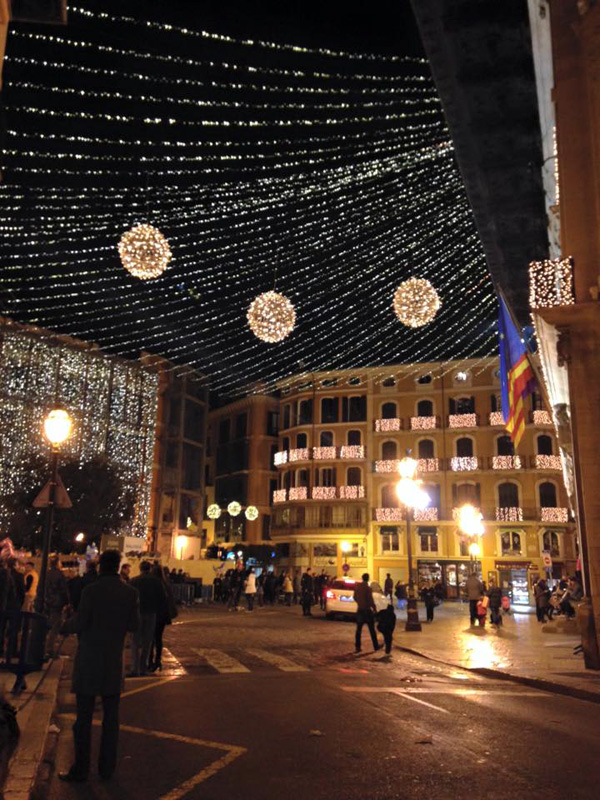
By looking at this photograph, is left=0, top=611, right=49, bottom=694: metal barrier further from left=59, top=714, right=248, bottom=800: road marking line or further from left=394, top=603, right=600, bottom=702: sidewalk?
left=394, top=603, right=600, bottom=702: sidewalk

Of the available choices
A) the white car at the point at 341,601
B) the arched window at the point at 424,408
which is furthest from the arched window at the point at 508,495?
the white car at the point at 341,601

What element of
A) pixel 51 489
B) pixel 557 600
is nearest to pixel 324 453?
pixel 557 600

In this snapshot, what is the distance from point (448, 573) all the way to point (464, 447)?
27.9ft

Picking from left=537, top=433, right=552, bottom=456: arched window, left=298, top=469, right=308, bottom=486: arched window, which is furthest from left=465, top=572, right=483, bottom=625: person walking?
left=298, top=469, right=308, bottom=486: arched window

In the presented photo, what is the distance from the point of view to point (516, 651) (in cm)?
1505

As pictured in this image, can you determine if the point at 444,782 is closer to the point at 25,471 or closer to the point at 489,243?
the point at 489,243

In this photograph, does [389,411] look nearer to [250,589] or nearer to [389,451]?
[389,451]

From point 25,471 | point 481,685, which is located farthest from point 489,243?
point 25,471

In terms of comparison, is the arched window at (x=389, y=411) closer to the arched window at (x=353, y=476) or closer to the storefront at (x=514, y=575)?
the arched window at (x=353, y=476)

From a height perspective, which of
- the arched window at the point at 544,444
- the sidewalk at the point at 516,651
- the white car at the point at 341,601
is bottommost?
the sidewalk at the point at 516,651

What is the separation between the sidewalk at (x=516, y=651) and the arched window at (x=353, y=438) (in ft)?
91.5

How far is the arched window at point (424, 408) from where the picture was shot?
5003 centimetres

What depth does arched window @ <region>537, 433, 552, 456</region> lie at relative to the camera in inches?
1823

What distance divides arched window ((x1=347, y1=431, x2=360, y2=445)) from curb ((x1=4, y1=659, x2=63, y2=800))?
143 feet
